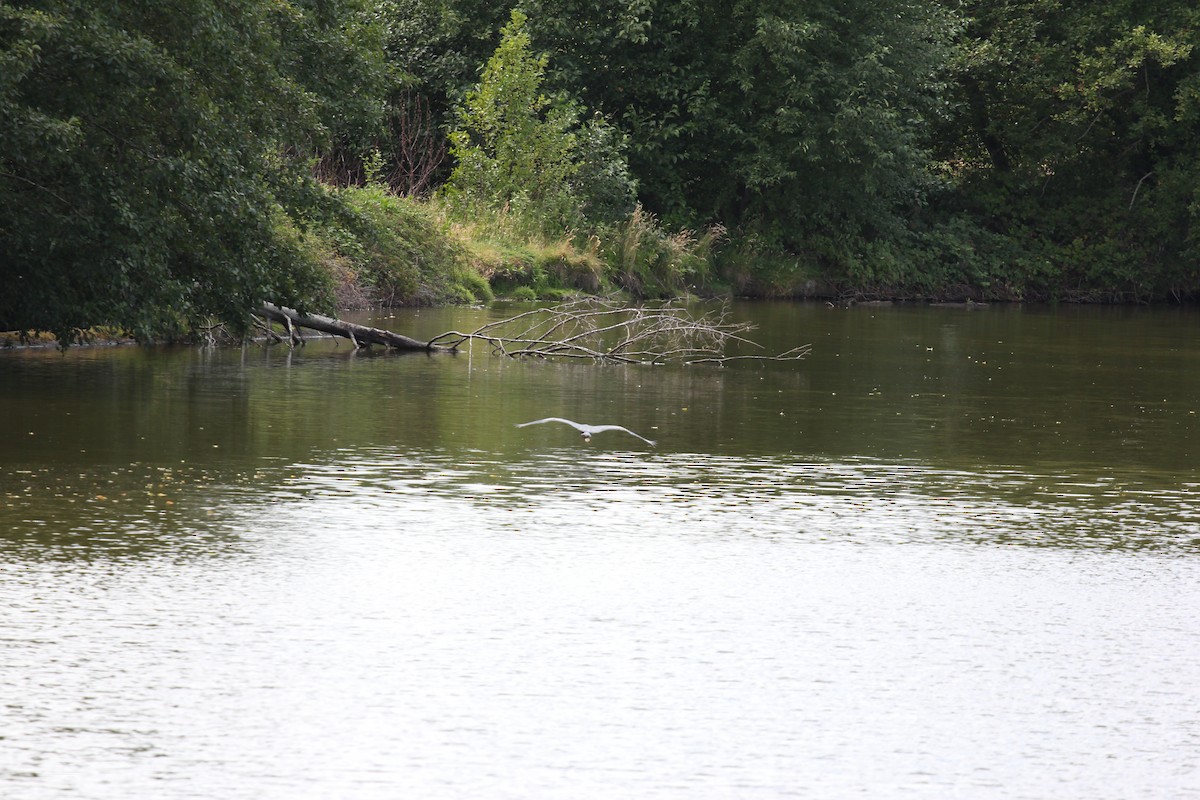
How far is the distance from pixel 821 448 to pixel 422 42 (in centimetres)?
3883

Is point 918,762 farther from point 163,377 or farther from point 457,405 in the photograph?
point 163,377

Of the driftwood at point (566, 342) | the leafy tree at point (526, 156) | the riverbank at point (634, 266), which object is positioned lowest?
the driftwood at point (566, 342)

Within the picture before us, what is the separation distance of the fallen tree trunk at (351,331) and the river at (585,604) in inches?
268

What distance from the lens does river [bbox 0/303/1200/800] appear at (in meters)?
5.48

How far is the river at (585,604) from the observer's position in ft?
18.0

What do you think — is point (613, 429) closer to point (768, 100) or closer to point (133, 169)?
point (133, 169)

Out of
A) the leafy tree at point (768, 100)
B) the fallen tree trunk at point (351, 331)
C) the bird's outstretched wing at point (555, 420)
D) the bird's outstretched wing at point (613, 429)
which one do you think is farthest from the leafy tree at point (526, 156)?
the bird's outstretched wing at point (613, 429)

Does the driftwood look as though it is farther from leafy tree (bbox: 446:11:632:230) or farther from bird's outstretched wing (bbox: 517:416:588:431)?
leafy tree (bbox: 446:11:632:230)

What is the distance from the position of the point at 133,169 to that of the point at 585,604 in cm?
918

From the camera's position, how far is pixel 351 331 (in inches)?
890

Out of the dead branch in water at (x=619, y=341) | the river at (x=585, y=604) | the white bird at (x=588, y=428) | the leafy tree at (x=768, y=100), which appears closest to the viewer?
the river at (x=585, y=604)

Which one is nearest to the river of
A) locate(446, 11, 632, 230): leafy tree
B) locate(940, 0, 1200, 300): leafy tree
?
locate(446, 11, 632, 230): leafy tree

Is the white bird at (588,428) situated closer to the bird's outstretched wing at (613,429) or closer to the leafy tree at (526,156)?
the bird's outstretched wing at (613,429)

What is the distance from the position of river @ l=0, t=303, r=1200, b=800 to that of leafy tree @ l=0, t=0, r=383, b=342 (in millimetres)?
977
